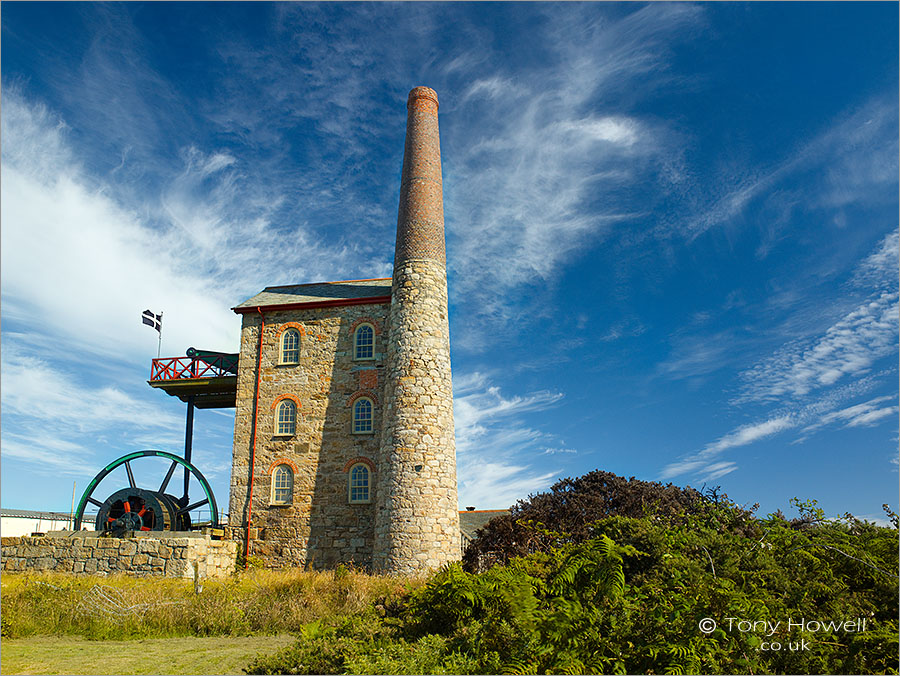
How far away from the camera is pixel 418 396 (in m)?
20.8

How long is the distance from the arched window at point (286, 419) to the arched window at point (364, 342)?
9.68ft

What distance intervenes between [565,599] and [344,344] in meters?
17.9

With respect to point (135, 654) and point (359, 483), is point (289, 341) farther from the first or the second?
point (135, 654)

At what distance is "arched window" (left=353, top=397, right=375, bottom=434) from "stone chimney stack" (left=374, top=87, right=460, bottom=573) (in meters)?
1.46

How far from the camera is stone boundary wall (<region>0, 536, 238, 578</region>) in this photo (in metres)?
17.9

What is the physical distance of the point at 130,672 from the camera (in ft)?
25.1

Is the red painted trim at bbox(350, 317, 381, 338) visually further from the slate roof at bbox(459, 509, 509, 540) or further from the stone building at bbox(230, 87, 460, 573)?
the slate roof at bbox(459, 509, 509, 540)

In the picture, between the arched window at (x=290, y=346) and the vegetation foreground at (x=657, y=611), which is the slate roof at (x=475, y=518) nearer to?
the arched window at (x=290, y=346)

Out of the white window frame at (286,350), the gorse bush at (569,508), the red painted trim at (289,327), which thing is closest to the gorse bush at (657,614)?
the gorse bush at (569,508)

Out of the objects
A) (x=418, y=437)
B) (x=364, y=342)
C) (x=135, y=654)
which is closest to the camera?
(x=135, y=654)

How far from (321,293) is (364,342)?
10.4ft

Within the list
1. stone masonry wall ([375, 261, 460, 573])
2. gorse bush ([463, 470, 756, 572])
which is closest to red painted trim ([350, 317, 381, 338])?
stone masonry wall ([375, 261, 460, 573])

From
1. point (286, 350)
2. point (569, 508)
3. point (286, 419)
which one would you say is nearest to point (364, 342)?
point (286, 350)

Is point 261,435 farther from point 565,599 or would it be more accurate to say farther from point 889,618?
point 889,618
